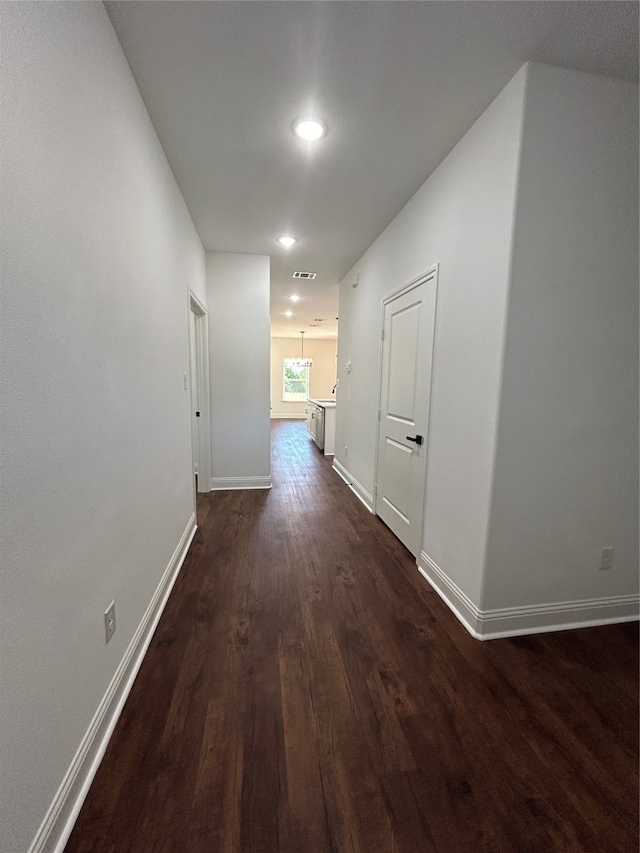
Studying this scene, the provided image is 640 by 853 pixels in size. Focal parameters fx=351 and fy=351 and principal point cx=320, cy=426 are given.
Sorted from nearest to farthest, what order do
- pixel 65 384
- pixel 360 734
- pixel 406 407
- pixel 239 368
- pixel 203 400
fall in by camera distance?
pixel 65 384 < pixel 360 734 < pixel 406 407 < pixel 203 400 < pixel 239 368

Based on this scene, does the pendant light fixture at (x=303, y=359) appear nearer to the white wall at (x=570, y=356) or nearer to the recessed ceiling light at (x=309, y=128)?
the recessed ceiling light at (x=309, y=128)

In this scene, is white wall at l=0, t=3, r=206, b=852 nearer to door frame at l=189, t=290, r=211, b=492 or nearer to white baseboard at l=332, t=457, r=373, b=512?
door frame at l=189, t=290, r=211, b=492

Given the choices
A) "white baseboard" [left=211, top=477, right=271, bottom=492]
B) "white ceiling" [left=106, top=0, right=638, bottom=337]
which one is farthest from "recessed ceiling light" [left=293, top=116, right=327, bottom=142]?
"white baseboard" [left=211, top=477, right=271, bottom=492]

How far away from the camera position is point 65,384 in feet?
3.40

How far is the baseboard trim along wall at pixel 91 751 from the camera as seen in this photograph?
951 millimetres

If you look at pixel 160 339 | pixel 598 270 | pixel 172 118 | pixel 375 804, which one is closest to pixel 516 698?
pixel 375 804

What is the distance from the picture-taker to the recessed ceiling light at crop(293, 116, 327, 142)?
1.87 metres

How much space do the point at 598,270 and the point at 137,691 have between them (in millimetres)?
2817

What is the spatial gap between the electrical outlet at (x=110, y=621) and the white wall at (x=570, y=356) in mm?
1727

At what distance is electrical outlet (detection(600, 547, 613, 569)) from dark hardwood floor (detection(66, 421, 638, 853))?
1.17ft

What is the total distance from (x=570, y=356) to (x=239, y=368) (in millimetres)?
3251

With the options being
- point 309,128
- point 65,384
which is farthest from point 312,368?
point 65,384

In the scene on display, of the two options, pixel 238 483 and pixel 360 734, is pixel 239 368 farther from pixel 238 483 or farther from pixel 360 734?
pixel 360 734

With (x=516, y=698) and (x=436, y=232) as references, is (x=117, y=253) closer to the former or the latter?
(x=436, y=232)
